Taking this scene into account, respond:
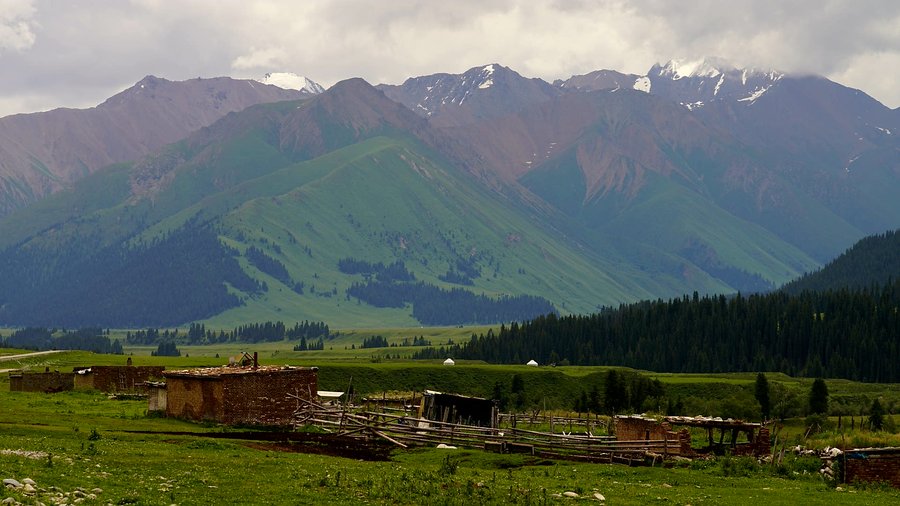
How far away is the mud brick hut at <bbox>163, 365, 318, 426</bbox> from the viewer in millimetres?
76938

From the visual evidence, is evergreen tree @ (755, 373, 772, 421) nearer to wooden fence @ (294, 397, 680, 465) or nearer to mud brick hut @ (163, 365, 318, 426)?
wooden fence @ (294, 397, 680, 465)

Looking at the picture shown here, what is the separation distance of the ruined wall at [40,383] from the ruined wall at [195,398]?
103 feet

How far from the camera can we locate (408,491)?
45250 millimetres

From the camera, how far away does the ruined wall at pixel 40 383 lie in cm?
10719

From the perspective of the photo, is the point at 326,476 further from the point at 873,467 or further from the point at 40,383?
the point at 40,383

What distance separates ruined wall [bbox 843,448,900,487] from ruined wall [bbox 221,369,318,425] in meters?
37.0

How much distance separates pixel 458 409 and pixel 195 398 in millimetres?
18077

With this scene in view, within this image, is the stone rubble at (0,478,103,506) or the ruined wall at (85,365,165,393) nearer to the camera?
the stone rubble at (0,478,103,506)

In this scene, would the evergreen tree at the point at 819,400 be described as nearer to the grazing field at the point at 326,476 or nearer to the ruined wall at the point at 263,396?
the ruined wall at the point at 263,396

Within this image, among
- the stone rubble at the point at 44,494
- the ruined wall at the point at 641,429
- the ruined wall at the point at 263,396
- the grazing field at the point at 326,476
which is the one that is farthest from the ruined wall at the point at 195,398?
the stone rubble at the point at 44,494

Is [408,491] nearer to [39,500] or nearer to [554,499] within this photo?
[554,499]

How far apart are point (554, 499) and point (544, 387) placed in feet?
357

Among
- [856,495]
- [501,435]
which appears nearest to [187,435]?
[501,435]

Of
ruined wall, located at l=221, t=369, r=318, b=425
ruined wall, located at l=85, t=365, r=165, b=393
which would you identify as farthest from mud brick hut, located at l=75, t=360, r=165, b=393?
ruined wall, located at l=221, t=369, r=318, b=425
